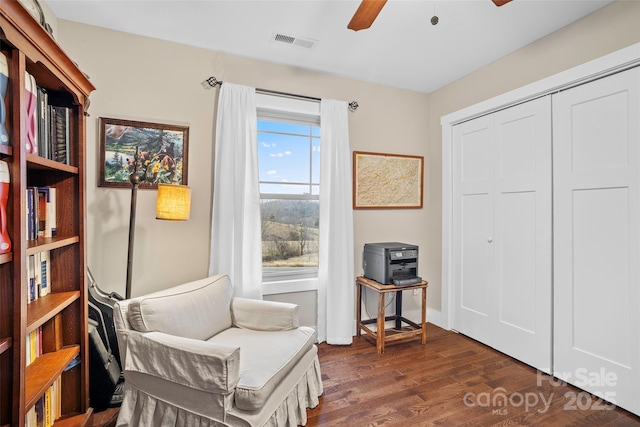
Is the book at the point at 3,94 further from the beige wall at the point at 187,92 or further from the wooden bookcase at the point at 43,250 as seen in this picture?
the beige wall at the point at 187,92

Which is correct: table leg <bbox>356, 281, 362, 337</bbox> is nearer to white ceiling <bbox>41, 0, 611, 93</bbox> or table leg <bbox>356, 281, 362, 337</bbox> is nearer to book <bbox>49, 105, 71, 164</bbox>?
white ceiling <bbox>41, 0, 611, 93</bbox>

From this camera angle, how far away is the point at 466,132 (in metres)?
3.05

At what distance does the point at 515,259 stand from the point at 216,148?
2.65m

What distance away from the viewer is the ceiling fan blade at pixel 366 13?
146 centimetres

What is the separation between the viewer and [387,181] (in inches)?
127

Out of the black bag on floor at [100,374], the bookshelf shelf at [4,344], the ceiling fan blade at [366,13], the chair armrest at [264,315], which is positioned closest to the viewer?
the bookshelf shelf at [4,344]

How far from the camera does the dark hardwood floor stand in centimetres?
185

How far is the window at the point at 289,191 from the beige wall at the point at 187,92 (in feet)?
0.89

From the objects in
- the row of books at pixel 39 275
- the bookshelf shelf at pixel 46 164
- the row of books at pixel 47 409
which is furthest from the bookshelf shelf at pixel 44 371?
the bookshelf shelf at pixel 46 164

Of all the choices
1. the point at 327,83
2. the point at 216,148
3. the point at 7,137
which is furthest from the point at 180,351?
the point at 327,83

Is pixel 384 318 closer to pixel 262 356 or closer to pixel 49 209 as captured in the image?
pixel 262 356

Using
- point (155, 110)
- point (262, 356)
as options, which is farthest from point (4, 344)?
point (155, 110)

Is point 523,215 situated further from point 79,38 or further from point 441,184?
point 79,38

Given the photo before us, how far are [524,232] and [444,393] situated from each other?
4.64 feet
